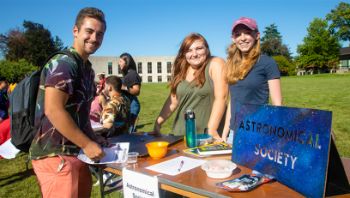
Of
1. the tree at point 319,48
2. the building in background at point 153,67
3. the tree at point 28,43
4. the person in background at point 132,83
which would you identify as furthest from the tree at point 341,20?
the person in background at point 132,83

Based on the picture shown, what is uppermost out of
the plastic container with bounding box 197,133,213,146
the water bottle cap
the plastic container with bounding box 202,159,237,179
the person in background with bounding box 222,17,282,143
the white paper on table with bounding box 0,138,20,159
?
the person in background with bounding box 222,17,282,143

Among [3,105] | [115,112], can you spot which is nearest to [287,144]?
[115,112]

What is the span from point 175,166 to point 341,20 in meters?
72.8

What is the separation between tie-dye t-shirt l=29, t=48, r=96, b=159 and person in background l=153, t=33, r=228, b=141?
109 centimetres

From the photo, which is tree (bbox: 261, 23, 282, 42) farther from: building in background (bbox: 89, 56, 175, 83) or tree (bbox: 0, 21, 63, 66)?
tree (bbox: 0, 21, 63, 66)

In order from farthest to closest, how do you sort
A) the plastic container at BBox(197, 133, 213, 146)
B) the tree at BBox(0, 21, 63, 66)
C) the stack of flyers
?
1. the tree at BBox(0, 21, 63, 66)
2. the plastic container at BBox(197, 133, 213, 146)
3. the stack of flyers

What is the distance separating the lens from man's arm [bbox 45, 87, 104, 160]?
5.44 feet

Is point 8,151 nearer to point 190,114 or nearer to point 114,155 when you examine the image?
point 114,155

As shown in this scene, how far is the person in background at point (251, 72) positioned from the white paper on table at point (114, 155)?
38.3 inches

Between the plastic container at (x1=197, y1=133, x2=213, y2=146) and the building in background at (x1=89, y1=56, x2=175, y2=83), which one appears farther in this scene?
the building in background at (x1=89, y1=56, x2=175, y2=83)

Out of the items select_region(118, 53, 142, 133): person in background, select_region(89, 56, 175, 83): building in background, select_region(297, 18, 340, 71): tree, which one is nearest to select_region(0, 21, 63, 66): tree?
select_region(89, 56, 175, 83): building in background

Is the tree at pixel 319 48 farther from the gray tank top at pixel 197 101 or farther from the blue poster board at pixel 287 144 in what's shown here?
the blue poster board at pixel 287 144

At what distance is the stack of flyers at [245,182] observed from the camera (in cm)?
149

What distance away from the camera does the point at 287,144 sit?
5.11ft
